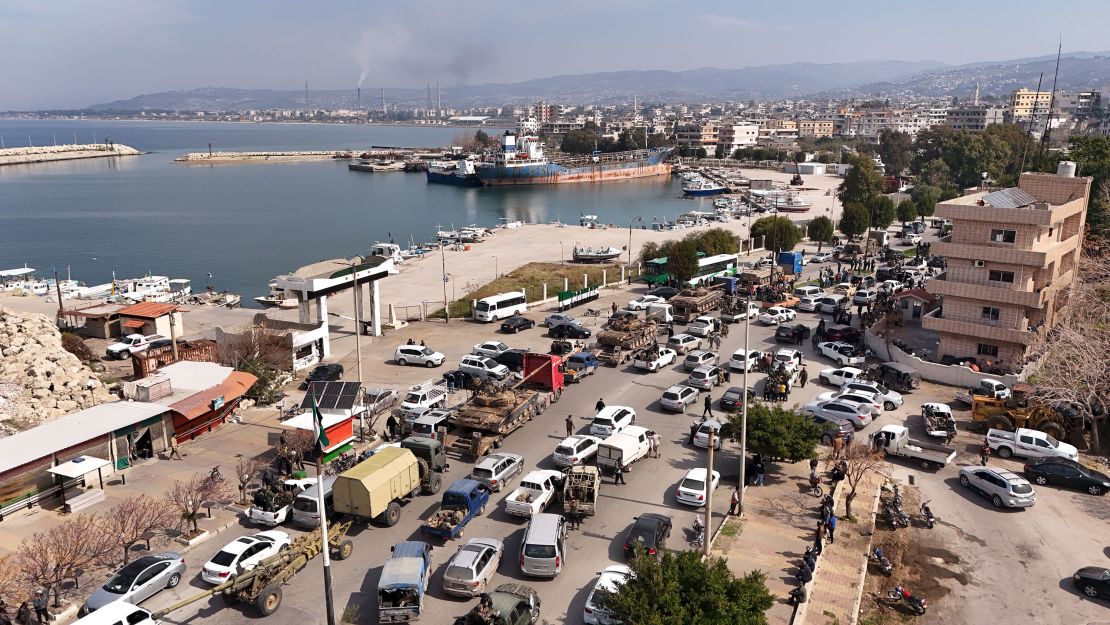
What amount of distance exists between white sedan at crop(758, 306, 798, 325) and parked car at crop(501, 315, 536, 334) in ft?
38.5

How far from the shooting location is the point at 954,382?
28.7 metres

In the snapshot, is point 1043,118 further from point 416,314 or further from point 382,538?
point 382,538

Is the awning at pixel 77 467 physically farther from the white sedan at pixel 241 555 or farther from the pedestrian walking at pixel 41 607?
the white sedan at pixel 241 555

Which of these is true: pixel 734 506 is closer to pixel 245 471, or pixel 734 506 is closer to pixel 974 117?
pixel 245 471

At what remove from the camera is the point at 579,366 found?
29.4m

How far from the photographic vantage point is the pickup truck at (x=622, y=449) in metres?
20.3

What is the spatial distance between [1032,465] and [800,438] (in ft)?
23.0

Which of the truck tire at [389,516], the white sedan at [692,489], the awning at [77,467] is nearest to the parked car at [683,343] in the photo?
the white sedan at [692,489]

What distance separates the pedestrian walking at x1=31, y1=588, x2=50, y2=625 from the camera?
13.7 meters

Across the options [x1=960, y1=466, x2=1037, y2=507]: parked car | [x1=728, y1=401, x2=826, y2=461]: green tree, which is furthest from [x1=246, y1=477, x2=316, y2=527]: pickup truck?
[x1=960, y1=466, x2=1037, y2=507]: parked car

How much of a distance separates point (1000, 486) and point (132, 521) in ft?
68.8

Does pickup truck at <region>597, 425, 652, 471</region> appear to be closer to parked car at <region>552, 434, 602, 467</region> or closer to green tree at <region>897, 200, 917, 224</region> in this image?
parked car at <region>552, 434, 602, 467</region>

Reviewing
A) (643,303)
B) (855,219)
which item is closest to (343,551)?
(643,303)

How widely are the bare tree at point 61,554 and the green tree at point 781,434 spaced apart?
1526cm
